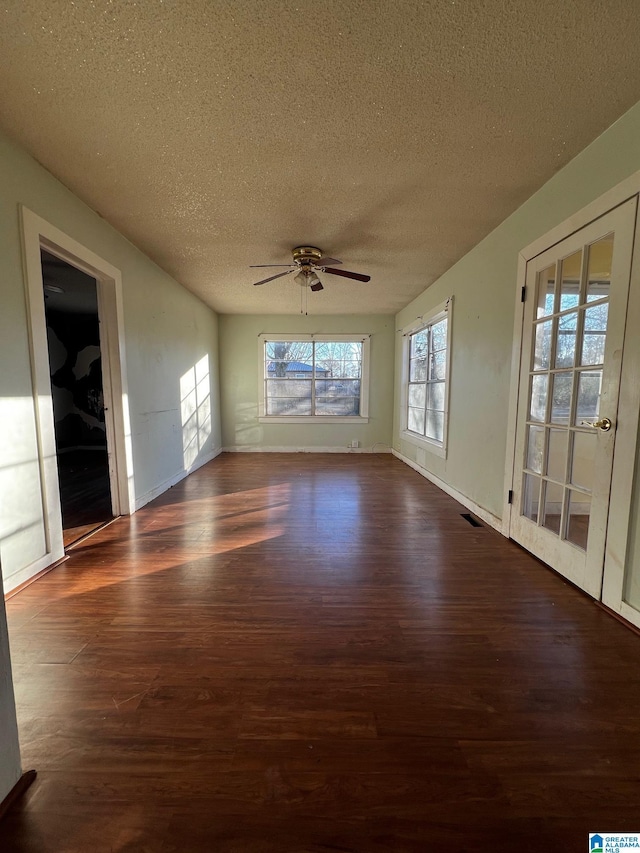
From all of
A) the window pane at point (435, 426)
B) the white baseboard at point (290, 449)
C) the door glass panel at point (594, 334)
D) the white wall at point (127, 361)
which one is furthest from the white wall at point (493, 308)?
the white wall at point (127, 361)

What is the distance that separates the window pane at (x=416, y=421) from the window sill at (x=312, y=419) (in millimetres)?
1015

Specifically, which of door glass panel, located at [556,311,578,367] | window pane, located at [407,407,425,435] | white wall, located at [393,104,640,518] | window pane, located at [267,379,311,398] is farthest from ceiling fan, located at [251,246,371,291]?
window pane, located at [267,379,311,398]

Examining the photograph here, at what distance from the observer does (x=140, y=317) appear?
335cm

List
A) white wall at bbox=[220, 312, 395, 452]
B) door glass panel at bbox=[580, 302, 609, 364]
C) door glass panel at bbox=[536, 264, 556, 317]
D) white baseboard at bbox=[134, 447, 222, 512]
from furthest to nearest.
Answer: white wall at bbox=[220, 312, 395, 452], white baseboard at bbox=[134, 447, 222, 512], door glass panel at bbox=[536, 264, 556, 317], door glass panel at bbox=[580, 302, 609, 364]

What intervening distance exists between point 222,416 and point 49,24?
5182mm

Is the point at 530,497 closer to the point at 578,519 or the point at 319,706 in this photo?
the point at 578,519

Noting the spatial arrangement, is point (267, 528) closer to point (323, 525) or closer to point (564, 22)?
point (323, 525)

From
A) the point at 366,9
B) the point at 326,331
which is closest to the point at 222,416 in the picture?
the point at 326,331

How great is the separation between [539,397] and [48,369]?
335 centimetres

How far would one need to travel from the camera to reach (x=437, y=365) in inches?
176

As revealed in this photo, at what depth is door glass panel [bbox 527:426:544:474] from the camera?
2.32 meters

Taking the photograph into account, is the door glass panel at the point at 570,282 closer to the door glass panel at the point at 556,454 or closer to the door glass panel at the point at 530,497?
the door glass panel at the point at 556,454

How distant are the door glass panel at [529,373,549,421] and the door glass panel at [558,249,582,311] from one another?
1.53 feet

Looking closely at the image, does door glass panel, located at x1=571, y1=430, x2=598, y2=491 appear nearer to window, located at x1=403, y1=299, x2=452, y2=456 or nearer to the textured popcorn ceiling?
window, located at x1=403, y1=299, x2=452, y2=456
